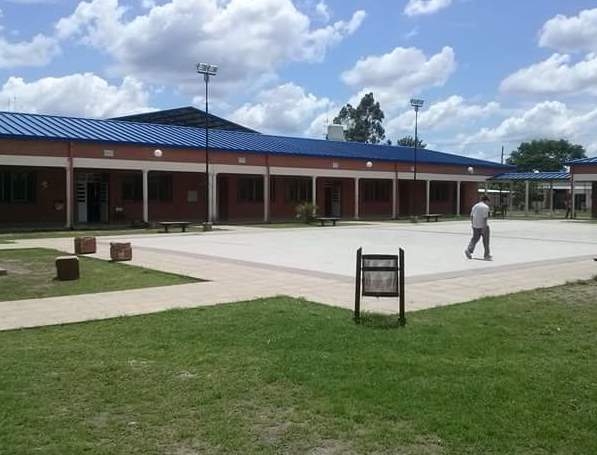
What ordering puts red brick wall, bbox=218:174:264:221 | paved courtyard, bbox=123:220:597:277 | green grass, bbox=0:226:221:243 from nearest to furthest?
paved courtyard, bbox=123:220:597:277
green grass, bbox=0:226:221:243
red brick wall, bbox=218:174:264:221

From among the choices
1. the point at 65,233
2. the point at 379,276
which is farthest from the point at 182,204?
the point at 379,276

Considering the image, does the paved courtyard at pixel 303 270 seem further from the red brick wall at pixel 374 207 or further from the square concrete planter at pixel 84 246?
the red brick wall at pixel 374 207

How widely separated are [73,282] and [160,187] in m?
24.1

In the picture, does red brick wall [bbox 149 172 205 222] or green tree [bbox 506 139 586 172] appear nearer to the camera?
red brick wall [bbox 149 172 205 222]

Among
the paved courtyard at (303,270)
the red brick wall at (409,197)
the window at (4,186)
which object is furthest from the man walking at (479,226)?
the red brick wall at (409,197)

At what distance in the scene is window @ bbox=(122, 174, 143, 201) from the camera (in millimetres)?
34812

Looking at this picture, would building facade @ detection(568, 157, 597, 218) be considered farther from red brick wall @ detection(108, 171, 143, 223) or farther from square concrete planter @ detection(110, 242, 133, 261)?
square concrete planter @ detection(110, 242, 133, 261)

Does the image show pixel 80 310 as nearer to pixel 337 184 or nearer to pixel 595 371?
pixel 595 371

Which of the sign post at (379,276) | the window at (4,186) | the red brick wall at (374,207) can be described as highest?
the window at (4,186)

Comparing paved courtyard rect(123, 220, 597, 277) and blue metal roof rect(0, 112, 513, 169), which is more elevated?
blue metal roof rect(0, 112, 513, 169)

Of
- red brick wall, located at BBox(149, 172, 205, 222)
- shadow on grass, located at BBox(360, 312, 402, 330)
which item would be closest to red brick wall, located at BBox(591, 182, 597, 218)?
red brick wall, located at BBox(149, 172, 205, 222)

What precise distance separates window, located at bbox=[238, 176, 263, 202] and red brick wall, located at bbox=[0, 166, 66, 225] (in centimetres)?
1040

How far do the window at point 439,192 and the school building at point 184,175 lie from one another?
89 centimetres

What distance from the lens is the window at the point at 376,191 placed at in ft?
154
